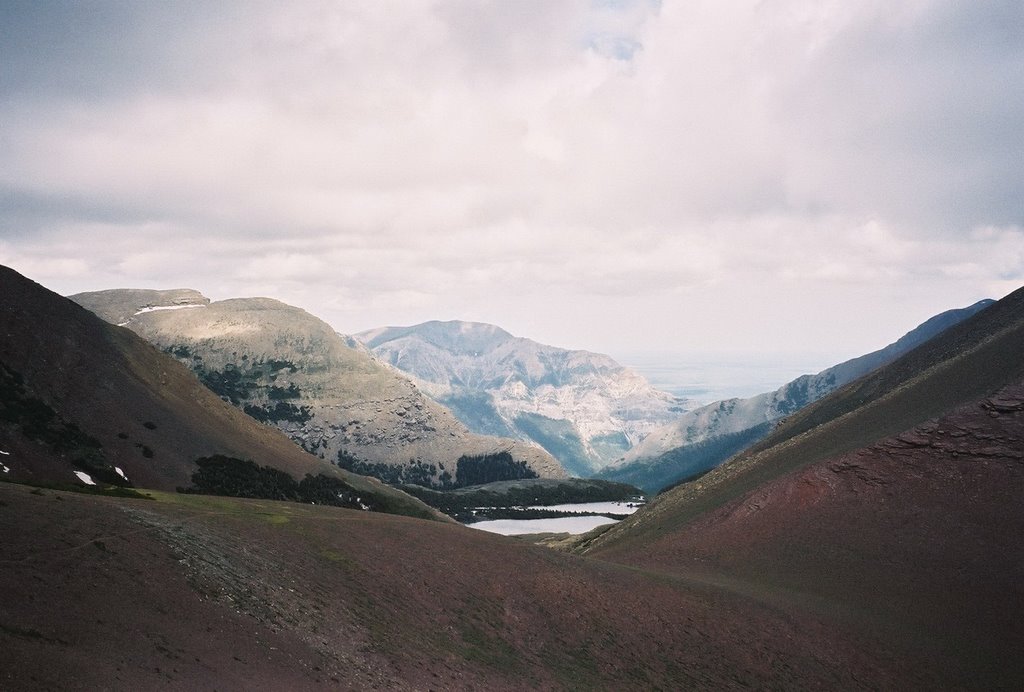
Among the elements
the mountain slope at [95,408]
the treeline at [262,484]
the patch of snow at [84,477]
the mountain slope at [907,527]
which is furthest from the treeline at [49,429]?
the mountain slope at [907,527]

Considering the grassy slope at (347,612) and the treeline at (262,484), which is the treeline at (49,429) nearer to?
the treeline at (262,484)

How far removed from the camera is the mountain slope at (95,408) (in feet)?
267

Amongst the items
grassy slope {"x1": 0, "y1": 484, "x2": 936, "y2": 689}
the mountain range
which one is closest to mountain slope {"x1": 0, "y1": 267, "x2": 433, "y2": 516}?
the mountain range

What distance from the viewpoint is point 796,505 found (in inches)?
2990

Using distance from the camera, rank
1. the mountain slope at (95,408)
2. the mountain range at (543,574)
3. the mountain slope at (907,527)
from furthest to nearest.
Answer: the mountain slope at (95,408) < the mountain slope at (907,527) < the mountain range at (543,574)

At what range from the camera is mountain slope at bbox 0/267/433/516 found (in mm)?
81250

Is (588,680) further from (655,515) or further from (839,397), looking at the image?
(839,397)

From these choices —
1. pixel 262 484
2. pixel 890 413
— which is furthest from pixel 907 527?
pixel 262 484

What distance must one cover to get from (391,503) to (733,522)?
110309mm

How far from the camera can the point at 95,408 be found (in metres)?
104

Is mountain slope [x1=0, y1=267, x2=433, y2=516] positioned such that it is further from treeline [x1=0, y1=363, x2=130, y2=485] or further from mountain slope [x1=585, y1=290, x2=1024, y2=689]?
mountain slope [x1=585, y1=290, x2=1024, y2=689]

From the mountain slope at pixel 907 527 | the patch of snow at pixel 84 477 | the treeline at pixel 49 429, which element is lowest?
the mountain slope at pixel 907 527

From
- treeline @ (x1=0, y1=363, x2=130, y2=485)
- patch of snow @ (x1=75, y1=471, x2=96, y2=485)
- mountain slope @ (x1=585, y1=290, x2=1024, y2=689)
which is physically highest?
treeline @ (x1=0, y1=363, x2=130, y2=485)

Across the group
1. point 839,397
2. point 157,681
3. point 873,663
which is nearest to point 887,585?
point 873,663
